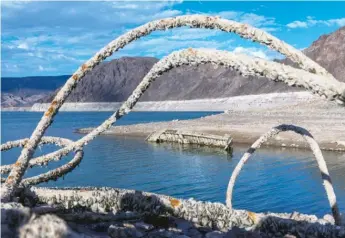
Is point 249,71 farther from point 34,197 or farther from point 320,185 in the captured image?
point 320,185

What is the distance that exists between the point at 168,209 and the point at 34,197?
1.88 m

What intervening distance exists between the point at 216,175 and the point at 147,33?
3582 centimetres

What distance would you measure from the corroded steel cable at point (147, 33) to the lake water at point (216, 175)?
23.2 meters

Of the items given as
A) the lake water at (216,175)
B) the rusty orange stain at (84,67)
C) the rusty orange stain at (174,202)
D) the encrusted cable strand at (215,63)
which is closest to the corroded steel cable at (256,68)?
the encrusted cable strand at (215,63)

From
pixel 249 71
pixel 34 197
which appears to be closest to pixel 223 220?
pixel 34 197

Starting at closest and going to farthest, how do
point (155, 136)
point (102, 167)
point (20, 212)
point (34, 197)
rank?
point (20, 212) < point (34, 197) < point (102, 167) < point (155, 136)

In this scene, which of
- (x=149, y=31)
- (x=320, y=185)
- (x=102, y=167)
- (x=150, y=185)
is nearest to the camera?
(x=149, y=31)

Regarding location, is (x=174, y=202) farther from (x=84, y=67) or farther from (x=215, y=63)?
(x=215, y=63)

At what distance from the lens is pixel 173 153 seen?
5616 centimetres

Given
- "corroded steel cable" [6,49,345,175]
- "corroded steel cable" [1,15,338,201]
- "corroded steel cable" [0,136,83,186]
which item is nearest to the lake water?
"corroded steel cable" [0,136,83,186]

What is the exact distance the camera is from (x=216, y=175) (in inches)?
1585

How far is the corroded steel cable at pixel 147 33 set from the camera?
3928 millimetres

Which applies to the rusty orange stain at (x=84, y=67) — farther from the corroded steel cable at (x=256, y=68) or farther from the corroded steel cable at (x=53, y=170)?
the corroded steel cable at (x=53, y=170)

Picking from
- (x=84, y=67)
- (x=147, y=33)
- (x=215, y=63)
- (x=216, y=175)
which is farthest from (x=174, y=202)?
(x=216, y=175)
